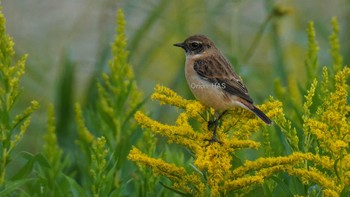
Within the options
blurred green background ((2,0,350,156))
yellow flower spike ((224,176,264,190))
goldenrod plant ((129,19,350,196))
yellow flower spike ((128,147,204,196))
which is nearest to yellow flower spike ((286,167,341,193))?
goldenrod plant ((129,19,350,196))

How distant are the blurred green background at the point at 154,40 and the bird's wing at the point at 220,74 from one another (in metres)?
0.85

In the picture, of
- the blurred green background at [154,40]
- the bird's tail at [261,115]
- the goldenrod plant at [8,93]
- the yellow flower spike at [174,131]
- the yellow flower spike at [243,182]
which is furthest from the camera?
the blurred green background at [154,40]

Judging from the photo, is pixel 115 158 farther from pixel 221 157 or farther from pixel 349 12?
pixel 349 12

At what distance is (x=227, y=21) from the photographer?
9.41m

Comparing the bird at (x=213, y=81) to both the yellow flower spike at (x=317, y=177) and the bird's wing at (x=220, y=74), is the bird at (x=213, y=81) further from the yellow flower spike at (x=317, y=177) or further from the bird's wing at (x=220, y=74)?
the yellow flower spike at (x=317, y=177)

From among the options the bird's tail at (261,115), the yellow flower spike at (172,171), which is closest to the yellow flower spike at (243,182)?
the yellow flower spike at (172,171)

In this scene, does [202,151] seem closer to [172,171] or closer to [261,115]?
[172,171]

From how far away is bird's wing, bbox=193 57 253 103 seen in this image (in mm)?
5164

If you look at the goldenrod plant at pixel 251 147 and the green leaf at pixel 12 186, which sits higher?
the goldenrod plant at pixel 251 147

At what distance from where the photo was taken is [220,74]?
212 inches

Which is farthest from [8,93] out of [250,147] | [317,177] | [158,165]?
[317,177]

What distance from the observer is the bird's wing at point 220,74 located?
5164 millimetres

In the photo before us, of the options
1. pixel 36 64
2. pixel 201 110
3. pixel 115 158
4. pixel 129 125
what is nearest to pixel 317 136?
pixel 201 110

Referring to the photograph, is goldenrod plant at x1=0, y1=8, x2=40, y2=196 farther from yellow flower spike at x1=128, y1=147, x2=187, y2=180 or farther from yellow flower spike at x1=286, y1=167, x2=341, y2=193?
yellow flower spike at x1=286, y1=167, x2=341, y2=193
